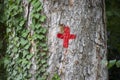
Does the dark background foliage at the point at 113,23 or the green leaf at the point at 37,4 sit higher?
the green leaf at the point at 37,4

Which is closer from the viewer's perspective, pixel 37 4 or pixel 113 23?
pixel 37 4

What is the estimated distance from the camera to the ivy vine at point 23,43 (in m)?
2.43

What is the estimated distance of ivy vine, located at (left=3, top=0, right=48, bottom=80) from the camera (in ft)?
7.98

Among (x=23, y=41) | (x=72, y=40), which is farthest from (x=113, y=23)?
(x=23, y=41)

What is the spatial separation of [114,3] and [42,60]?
2202 mm

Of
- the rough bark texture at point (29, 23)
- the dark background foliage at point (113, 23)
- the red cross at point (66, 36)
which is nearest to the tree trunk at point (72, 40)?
the red cross at point (66, 36)

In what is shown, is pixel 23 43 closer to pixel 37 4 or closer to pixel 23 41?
pixel 23 41

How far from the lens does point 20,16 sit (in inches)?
101

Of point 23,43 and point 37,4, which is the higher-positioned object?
point 37,4

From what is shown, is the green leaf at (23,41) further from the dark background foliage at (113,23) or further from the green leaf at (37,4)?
the dark background foliage at (113,23)

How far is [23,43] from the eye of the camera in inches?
97.9

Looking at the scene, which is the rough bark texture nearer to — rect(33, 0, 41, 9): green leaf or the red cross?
rect(33, 0, 41, 9): green leaf

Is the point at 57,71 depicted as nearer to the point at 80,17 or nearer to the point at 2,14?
the point at 80,17

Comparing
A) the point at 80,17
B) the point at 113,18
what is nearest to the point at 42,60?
the point at 80,17
